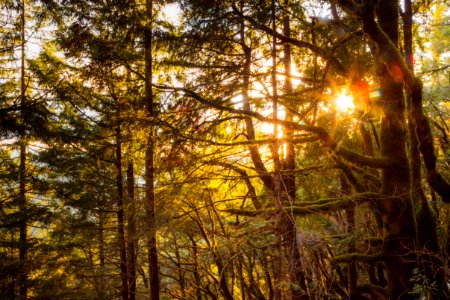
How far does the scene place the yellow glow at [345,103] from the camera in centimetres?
515

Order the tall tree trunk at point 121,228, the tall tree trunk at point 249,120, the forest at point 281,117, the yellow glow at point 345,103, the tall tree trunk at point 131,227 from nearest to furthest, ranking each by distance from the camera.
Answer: the forest at point 281,117 < the yellow glow at point 345,103 < the tall tree trunk at point 249,120 < the tall tree trunk at point 131,227 < the tall tree trunk at point 121,228

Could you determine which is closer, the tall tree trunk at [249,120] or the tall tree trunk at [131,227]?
the tall tree trunk at [249,120]

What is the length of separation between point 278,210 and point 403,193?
7.43 ft

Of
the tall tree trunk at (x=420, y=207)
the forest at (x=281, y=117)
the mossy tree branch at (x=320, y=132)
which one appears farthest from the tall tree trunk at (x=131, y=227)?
the tall tree trunk at (x=420, y=207)

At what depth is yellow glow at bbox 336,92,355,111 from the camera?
515 cm

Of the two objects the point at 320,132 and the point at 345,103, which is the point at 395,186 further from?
the point at 320,132

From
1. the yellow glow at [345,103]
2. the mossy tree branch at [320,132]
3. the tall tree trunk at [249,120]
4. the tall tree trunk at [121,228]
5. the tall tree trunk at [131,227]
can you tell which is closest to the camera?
the mossy tree branch at [320,132]

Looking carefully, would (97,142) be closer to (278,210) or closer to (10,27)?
(10,27)

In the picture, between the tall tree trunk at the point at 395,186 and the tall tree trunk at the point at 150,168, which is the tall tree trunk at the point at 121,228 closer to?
the tall tree trunk at the point at 150,168

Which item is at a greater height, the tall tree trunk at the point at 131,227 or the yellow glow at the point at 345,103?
the yellow glow at the point at 345,103

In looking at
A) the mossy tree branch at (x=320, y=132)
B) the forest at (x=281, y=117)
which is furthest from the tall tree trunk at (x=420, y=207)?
the mossy tree branch at (x=320, y=132)

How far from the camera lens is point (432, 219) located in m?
5.05

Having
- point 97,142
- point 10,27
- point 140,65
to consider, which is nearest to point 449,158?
point 140,65

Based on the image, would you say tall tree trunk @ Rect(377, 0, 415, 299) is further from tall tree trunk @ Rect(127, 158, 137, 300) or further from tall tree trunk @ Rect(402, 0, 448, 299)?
tall tree trunk @ Rect(127, 158, 137, 300)
